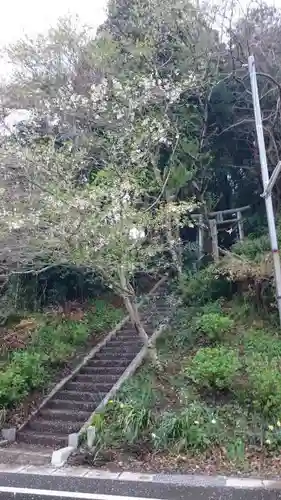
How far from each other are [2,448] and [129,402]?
2.43 meters

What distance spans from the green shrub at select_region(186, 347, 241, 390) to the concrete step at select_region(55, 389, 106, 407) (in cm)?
201

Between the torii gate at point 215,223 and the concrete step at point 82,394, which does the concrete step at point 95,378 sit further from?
the torii gate at point 215,223

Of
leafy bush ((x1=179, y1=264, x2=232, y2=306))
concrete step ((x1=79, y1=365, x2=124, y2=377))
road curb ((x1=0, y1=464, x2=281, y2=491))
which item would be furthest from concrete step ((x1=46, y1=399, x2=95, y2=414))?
leafy bush ((x1=179, y1=264, x2=232, y2=306))

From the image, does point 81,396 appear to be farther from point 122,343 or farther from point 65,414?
point 122,343

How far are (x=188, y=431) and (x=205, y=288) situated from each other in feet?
18.9

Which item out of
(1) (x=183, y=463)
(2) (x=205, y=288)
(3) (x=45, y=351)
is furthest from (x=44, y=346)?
(1) (x=183, y=463)

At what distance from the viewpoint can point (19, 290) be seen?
44.4 feet

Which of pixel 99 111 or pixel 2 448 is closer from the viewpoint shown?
pixel 2 448

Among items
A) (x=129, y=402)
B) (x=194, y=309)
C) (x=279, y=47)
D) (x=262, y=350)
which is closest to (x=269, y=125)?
(x=279, y=47)

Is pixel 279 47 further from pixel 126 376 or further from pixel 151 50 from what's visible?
pixel 126 376

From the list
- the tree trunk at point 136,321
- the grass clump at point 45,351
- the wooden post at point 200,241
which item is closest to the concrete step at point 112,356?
the grass clump at point 45,351

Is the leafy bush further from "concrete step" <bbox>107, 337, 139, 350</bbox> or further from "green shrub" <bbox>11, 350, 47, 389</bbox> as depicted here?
"green shrub" <bbox>11, 350, 47, 389</bbox>

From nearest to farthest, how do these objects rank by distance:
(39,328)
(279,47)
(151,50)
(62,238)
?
(62,238), (39,328), (151,50), (279,47)

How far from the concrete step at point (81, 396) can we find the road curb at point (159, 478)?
2138 mm
